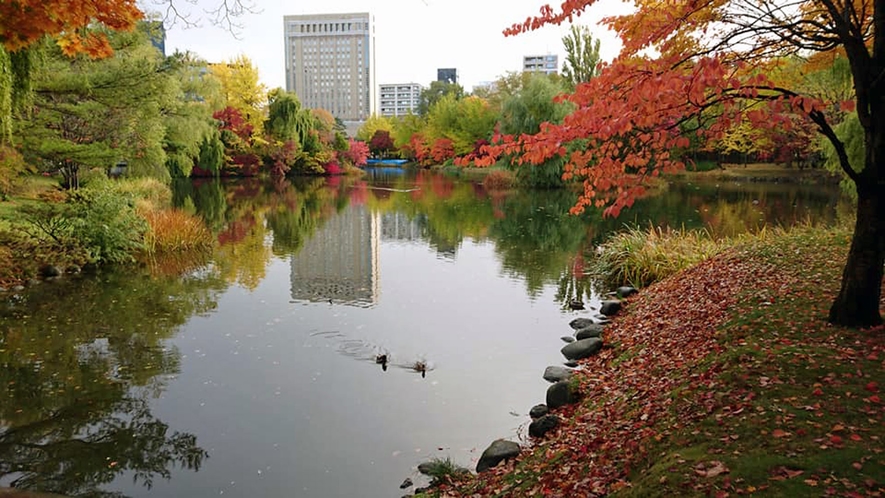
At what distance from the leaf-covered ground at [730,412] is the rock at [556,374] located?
0.28 metres

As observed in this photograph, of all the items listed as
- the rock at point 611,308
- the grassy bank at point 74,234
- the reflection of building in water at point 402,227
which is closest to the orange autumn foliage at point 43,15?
the grassy bank at point 74,234

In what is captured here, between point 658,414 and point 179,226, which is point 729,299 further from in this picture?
point 179,226

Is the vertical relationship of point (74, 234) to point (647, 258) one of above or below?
above

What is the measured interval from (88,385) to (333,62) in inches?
5372

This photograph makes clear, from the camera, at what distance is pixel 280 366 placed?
7.24 meters

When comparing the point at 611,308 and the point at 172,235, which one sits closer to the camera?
the point at 611,308

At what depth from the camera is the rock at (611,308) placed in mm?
9234

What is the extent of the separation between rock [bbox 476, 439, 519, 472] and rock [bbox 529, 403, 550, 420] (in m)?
0.95

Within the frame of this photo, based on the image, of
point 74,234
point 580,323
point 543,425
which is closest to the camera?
point 543,425

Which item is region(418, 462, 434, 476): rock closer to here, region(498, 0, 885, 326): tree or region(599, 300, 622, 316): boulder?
region(498, 0, 885, 326): tree

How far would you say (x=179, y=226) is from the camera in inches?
575

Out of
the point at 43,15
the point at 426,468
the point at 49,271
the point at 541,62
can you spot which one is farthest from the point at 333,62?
the point at 426,468

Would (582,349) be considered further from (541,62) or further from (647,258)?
(541,62)

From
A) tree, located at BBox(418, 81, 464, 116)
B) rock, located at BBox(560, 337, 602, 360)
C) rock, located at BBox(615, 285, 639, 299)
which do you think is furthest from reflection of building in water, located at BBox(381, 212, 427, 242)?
tree, located at BBox(418, 81, 464, 116)
